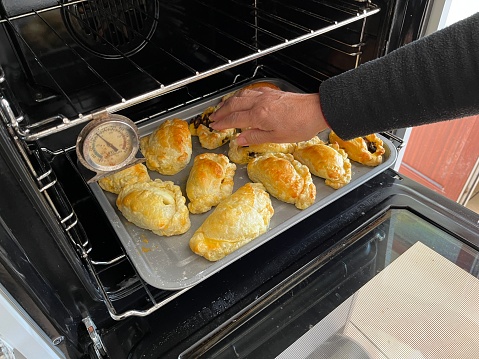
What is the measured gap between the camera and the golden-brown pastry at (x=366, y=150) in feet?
3.69

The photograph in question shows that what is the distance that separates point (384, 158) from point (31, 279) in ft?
3.05

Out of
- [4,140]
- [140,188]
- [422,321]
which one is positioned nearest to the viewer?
[4,140]

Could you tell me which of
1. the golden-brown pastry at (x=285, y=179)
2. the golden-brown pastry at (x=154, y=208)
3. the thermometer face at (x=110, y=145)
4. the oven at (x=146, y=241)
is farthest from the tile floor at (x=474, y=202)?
the thermometer face at (x=110, y=145)

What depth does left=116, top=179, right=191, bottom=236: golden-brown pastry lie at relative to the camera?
0.93 meters

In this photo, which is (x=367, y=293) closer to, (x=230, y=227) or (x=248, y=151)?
(x=230, y=227)

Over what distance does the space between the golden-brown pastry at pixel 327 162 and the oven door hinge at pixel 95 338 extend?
653 mm

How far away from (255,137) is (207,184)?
0.17m

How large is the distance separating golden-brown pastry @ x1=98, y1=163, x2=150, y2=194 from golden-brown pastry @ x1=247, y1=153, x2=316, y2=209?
0.96 ft

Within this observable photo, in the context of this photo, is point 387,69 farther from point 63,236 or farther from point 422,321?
point 63,236

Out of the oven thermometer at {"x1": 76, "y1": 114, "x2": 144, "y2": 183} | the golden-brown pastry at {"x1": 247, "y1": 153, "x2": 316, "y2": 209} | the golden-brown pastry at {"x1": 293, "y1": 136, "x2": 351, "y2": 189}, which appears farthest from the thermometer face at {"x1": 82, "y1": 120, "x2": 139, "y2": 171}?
the golden-brown pastry at {"x1": 293, "y1": 136, "x2": 351, "y2": 189}

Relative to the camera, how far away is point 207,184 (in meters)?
1.01

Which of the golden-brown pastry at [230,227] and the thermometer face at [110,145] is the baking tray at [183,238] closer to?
the golden-brown pastry at [230,227]

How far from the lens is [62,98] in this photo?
1.00 m

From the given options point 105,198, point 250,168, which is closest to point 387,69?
point 250,168
